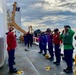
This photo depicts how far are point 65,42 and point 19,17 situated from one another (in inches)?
1969

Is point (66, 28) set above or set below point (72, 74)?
above

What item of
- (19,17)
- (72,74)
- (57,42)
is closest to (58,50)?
(57,42)

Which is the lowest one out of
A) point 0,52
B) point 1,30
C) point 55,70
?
point 55,70

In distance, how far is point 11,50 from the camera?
10.2m

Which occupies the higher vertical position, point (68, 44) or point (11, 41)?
point (11, 41)

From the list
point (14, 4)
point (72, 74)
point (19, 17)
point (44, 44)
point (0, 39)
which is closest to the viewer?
point (72, 74)

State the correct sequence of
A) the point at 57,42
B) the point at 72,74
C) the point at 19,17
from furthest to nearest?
the point at 19,17 < the point at 57,42 < the point at 72,74

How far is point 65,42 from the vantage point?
10258 millimetres

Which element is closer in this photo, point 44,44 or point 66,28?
point 66,28

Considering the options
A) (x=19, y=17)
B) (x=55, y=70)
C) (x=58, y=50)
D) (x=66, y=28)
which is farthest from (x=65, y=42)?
(x=19, y=17)

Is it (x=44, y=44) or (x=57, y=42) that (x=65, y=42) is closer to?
(x=57, y=42)

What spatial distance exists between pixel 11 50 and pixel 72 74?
260 centimetres

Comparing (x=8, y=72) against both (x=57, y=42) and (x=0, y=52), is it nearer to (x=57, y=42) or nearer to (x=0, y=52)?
(x=0, y=52)

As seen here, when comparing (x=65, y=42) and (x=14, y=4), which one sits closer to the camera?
(x=65, y=42)
